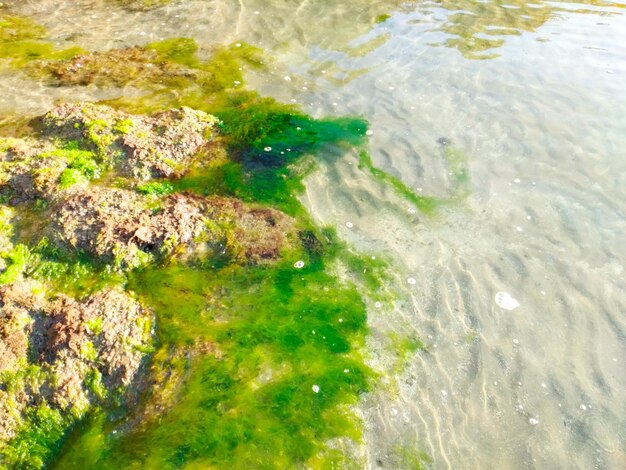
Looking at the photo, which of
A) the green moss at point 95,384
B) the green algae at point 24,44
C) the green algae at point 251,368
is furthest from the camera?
the green algae at point 24,44

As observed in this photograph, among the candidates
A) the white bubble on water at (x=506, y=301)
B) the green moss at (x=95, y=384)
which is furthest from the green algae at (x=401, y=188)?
the green moss at (x=95, y=384)

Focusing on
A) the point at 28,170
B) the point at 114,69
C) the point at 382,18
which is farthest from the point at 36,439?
the point at 382,18

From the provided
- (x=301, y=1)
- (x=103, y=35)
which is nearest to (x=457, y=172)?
(x=301, y=1)

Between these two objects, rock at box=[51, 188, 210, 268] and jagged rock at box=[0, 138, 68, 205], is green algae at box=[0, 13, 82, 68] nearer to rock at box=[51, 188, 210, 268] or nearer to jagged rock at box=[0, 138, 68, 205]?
jagged rock at box=[0, 138, 68, 205]

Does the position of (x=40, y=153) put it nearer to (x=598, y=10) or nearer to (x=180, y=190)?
(x=180, y=190)

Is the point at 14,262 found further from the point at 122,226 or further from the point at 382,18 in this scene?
the point at 382,18

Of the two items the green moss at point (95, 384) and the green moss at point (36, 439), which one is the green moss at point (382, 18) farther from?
the green moss at point (36, 439)
